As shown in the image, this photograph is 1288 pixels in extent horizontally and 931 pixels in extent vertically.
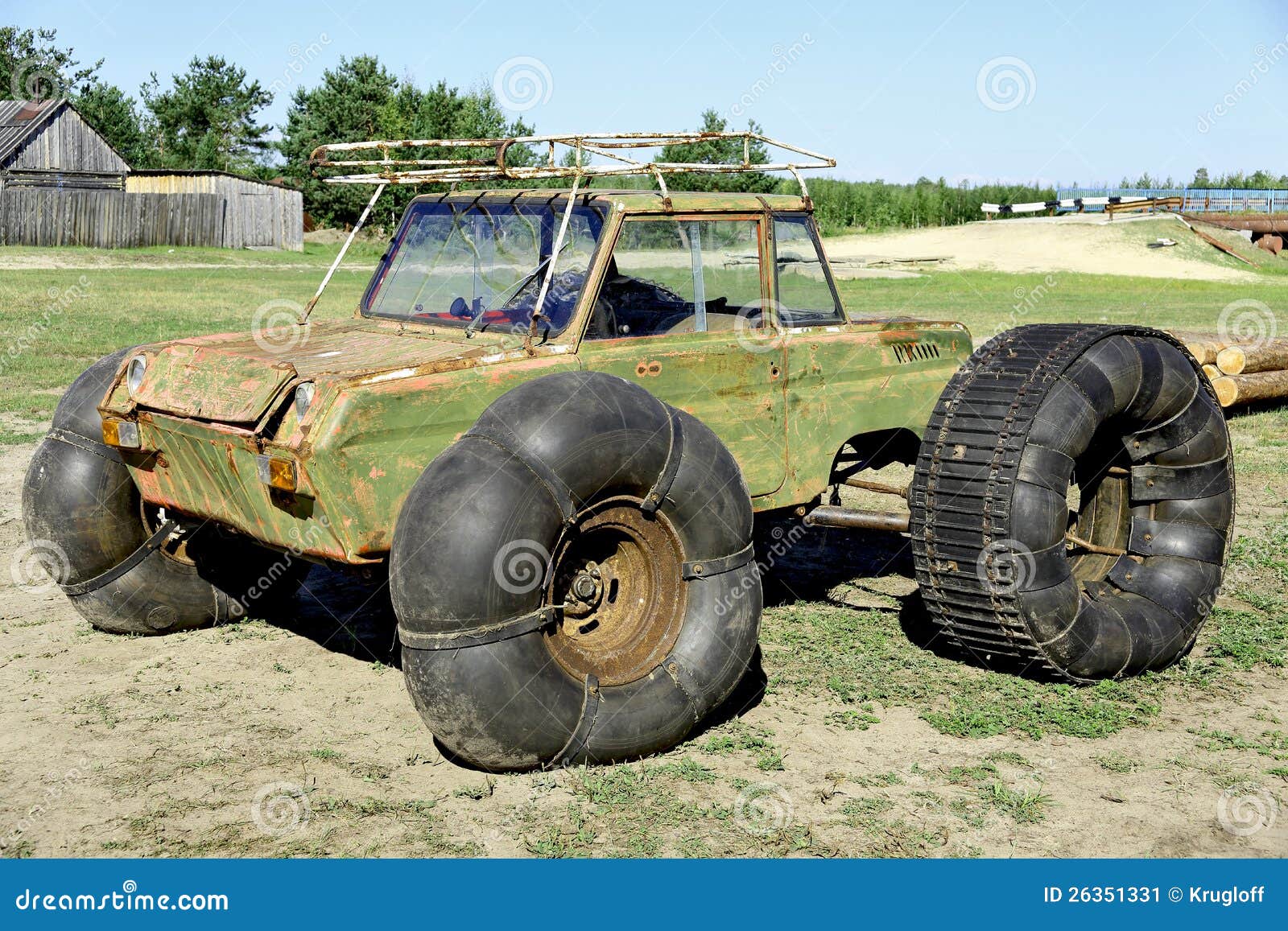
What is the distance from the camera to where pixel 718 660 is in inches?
195

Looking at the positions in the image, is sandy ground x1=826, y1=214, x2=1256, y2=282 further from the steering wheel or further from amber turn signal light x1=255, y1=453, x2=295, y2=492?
amber turn signal light x1=255, y1=453, x2=295, y2=492

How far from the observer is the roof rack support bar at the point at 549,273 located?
5523 millimetres

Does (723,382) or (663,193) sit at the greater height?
(663,193)

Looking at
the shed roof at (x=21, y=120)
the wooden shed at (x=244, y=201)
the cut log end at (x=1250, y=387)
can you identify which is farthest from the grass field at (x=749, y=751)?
the shed roof at (x=21, y=120)

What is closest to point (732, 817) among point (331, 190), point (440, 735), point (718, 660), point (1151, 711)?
point (718, 660)

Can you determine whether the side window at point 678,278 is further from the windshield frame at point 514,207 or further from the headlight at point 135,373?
the headlight at point 135,373

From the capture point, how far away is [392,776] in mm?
4832

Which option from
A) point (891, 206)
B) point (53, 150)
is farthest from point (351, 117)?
point (891, 206)

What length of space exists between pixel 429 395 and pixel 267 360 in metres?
0.79

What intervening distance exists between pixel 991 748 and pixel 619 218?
9.34ft

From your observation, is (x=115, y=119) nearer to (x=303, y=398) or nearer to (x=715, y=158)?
(x=715, y=158)

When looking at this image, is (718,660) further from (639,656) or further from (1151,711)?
(1151,711)

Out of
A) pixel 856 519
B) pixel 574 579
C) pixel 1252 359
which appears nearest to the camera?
pixel 574 579

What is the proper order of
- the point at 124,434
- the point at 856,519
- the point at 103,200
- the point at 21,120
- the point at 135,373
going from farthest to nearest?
the point at 21,120 → the point at 103,200 → the point at 856,519 → the point at 135,373 → the point at 124,434
